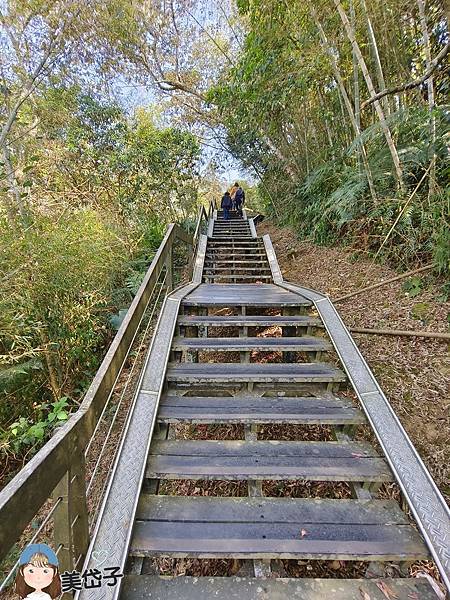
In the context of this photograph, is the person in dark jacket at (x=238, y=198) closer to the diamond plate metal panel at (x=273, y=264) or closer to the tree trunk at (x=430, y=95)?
the diamond plate metal panel at (x=273, y=264)

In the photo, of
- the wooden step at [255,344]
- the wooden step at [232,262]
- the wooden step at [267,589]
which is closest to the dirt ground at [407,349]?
the wooden step at [255,344]

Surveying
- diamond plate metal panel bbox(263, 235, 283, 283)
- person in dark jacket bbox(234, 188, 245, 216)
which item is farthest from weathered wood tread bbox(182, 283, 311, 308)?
person in dark jacket bbox(234, 188, 245, 216)

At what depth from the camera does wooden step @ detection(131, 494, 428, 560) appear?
136 cm

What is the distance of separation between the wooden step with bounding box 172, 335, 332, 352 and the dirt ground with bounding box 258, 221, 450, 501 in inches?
23.0

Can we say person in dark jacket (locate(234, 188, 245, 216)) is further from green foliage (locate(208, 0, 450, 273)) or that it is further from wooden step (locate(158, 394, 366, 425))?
wooden step (locate(158, 394, 366, 425))

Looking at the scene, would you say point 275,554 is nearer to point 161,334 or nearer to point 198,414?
point 198,414

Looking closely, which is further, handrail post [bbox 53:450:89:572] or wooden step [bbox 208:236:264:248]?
wooden step [bbox 208:236:264:248]

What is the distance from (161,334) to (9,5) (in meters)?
8.30

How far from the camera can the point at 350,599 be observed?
1253 millimetres

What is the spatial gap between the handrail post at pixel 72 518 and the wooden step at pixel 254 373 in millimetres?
1055

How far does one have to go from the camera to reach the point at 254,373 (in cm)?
241

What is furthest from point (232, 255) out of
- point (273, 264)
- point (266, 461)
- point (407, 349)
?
point (266, 461)

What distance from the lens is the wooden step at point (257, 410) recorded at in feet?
6.59

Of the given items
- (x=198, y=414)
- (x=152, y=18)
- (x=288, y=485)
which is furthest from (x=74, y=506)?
(x=152, y=18)
